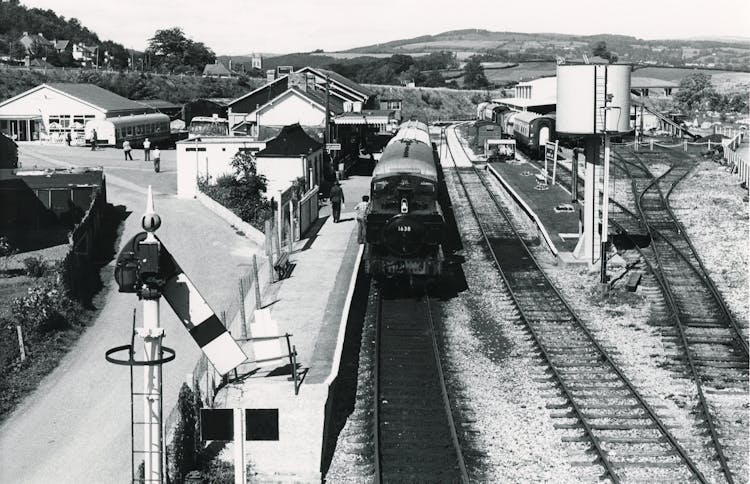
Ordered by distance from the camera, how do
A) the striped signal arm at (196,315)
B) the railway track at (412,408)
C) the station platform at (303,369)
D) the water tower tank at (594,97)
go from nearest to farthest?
the striped signal arm at (196,315) → the railway track at (412,408) → the station platform at (303,369) → the water tower tank at (594,97)

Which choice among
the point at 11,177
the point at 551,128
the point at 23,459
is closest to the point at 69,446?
the point at 23,459

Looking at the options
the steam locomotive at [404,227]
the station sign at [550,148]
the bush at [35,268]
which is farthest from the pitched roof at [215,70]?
the steam locomotive at [404,227]

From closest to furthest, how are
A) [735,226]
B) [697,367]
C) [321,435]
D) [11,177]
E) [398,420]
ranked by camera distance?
[321,435], [398,420], [697,367], [735,226], [11,177]

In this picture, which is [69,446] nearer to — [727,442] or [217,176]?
[727,442]

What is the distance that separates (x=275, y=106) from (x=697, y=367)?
33.8m

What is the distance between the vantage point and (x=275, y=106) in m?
46.2

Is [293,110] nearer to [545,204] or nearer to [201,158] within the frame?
[201,158]

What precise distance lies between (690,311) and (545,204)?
555 inches

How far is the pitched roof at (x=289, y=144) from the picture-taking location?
3170 centimetres

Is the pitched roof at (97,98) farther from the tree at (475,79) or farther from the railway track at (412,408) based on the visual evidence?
the tree at (475,79)

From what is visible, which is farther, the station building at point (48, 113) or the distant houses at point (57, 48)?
the distant houses at point (57, 48)

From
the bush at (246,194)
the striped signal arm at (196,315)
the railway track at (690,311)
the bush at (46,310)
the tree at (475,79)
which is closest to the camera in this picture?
the striped signal arm at (196,315)

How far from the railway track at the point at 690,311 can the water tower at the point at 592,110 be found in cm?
209

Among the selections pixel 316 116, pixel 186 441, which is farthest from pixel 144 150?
pixel 186 441
